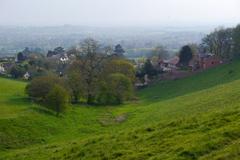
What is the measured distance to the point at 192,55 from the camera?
87375mm

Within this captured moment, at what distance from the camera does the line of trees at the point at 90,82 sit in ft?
175

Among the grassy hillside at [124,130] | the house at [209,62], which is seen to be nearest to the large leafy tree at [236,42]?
the house at [209,62]

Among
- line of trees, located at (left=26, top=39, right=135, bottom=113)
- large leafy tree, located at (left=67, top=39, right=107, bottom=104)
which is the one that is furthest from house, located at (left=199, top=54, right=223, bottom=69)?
large leafy tree, located at (left=67, top=39, right=107, bottom=104)

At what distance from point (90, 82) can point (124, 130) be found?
35.1 metres

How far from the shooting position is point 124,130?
25.8 metres

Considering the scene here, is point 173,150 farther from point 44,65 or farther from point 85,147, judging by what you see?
point 44,65

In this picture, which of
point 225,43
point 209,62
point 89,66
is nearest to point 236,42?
point 209,62

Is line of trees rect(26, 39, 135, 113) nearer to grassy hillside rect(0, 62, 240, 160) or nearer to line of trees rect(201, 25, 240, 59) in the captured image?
grassy hillside rect(0, 62, 240, 160)

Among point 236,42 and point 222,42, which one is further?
point 222,42

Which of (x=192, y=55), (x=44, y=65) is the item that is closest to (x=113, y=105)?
(x=192, y=55)

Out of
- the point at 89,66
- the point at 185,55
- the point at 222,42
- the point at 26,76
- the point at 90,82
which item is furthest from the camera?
the point at 26,76

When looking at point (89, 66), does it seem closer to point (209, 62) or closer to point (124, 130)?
point (209, 62)

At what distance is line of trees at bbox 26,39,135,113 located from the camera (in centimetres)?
5344

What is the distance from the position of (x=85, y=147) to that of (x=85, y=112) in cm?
2576
